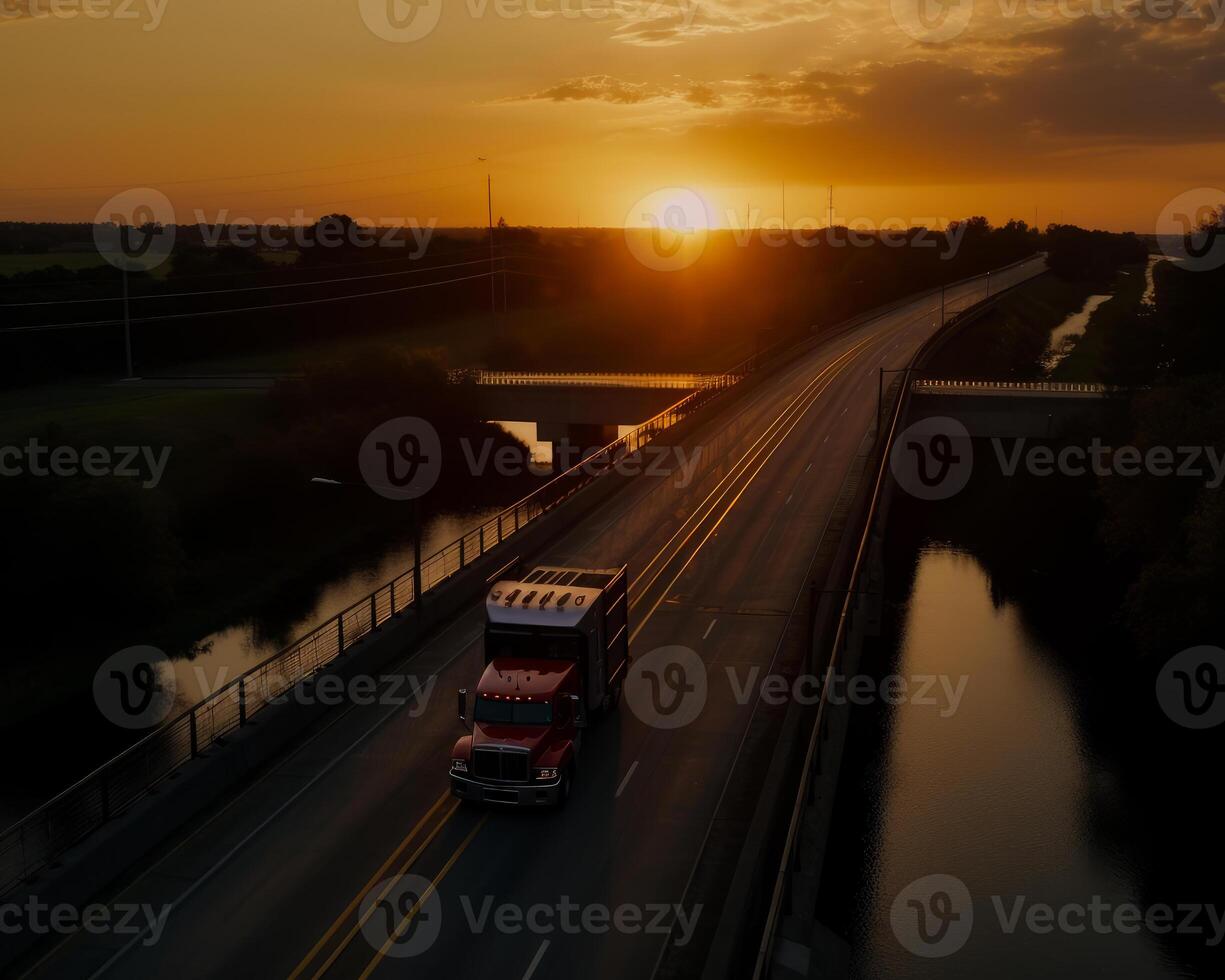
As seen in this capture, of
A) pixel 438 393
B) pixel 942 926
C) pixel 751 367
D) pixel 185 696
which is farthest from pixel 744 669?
pixel 751 367

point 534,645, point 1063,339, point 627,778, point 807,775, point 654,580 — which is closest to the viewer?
point 807,775

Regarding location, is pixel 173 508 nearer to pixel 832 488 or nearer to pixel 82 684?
pixel 82 684

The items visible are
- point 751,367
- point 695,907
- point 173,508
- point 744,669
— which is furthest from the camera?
point 751,367

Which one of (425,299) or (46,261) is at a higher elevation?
(46,261)

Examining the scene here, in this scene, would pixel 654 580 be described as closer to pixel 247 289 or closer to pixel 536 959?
pixel 536 959

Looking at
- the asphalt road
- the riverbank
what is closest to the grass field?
the riverbank

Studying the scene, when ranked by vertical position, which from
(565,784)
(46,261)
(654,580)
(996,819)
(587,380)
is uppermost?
(46,261)

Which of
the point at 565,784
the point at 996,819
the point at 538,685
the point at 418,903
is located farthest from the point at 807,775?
the point at 996,819
